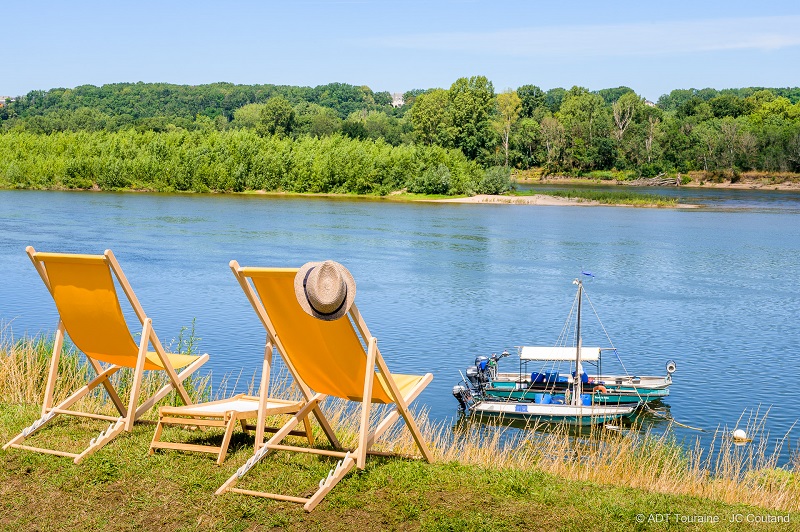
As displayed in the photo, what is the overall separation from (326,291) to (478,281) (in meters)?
24.0

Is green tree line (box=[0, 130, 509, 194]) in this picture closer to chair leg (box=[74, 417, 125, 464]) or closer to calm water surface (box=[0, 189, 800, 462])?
calm water surface (box=[0, 189, 800, 462])

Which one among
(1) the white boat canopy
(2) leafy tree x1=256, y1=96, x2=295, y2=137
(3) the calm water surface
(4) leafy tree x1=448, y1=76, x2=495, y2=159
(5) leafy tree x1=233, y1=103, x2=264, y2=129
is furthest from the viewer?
(5) leafy tree x1=233, y1=103, x2=264, y2=129

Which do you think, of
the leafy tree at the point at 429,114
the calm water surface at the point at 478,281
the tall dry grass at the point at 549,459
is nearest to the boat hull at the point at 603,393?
the calm water surface at the point at 478,281

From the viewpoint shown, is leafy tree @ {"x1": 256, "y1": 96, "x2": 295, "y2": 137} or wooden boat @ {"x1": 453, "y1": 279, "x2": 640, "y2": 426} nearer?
wooden boat @ {"x1": 453, "y1": 279, "x2": 640, "y2": 426}

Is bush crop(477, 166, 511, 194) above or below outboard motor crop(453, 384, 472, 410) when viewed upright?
above

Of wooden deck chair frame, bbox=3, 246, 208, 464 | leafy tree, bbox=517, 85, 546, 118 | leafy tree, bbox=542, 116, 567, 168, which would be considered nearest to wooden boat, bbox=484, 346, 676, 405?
wooden deck chair frame, bbox=3, 246, 208, 464

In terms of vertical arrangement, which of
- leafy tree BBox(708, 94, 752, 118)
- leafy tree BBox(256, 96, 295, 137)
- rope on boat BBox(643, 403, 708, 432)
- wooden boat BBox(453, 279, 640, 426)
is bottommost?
rope on boat BBox(643, 403, 708, 432)

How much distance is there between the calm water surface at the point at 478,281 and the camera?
17.4m

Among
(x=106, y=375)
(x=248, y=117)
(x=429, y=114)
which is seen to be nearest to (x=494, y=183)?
(x=429, y=114)

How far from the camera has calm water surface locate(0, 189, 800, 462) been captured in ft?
57.1

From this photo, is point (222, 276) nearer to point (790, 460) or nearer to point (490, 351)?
point (490, 351)

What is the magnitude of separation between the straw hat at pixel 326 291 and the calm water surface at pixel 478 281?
378 inches

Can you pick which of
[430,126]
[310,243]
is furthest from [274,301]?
[430,126]

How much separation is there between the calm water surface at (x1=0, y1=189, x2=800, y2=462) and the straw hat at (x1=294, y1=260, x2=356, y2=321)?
9.61 meters
